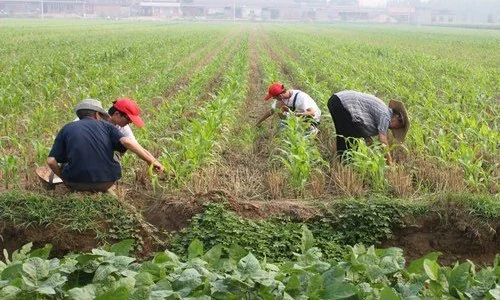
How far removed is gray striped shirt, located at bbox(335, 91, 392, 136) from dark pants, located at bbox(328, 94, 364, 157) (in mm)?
57

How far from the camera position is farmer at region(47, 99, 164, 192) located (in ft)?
17.7

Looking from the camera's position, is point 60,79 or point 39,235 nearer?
point 39,235

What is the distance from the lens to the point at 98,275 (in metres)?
3.03

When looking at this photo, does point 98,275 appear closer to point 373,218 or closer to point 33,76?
point 373,218

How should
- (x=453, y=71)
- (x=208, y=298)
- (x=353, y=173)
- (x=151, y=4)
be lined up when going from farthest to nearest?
(x=151, y=4) < (x=453, y=71) < (x=353, y=173) < (x=208, y=298)

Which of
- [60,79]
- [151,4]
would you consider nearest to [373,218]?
[60,79]

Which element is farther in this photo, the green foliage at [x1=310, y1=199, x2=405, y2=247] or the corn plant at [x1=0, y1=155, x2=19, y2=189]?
the corn plant at [x1=0, y1=155, x2=19, y2=189]

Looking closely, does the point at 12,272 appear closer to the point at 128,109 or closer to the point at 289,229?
the point at 128,109

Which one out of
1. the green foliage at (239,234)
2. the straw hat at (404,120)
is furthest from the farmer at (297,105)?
the green foliage at (239,234)

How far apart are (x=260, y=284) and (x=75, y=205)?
2.95 m

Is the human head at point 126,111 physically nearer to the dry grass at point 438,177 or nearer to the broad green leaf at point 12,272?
the broad green leaf at point 12,272

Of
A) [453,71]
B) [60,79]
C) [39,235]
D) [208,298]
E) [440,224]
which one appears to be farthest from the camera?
[453,71]

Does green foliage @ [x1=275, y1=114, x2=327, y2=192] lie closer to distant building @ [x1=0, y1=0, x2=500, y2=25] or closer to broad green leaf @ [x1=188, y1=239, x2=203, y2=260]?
broad green leaf @ [x1=188, y1=239, x2=203, y2=260]

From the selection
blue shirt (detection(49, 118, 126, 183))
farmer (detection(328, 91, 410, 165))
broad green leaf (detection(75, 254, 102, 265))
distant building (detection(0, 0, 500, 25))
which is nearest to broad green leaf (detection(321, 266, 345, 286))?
broad green leaf (detection(75, 254, 102, 265))
